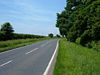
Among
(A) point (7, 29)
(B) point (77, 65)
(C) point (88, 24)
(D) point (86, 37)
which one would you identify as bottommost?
(B) point (77, 65)

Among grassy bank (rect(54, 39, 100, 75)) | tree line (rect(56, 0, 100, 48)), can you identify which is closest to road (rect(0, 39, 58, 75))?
grassy bank (rect(54, 39, 100, 75))

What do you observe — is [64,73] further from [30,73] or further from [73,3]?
[73,3]

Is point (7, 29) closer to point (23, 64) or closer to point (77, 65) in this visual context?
point (23, 64)

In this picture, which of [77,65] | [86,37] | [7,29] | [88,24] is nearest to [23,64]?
[77,65]

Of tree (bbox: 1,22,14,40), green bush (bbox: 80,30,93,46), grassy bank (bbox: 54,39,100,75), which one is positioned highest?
tree (bbox: 1,22,14,40)

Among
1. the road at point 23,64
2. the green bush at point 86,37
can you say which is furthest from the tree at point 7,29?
the road at point 23,64

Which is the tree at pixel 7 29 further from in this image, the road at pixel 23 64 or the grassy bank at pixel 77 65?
the grassy bank at pixel 77 65

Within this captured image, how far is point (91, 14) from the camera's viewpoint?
88.8 ft

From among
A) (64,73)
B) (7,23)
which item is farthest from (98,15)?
(7,23)

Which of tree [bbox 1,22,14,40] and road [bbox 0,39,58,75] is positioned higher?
tree [bbox 1,22,14,40]

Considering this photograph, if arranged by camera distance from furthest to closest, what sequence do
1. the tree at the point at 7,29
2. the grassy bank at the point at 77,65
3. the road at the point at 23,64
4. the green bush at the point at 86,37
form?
the tree at the point at 7,29 < the green bush at the point at 86,37 < the road at the point at 23,64 < the grassy bank at the point at 77,65

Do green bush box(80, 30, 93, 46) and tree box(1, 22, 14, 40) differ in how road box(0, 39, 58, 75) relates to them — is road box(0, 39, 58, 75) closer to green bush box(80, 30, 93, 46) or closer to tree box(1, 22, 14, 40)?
green bush box(80, 30, 93, 46)

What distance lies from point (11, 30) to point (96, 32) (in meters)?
70.8

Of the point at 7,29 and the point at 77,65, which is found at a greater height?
the point at 7,29
